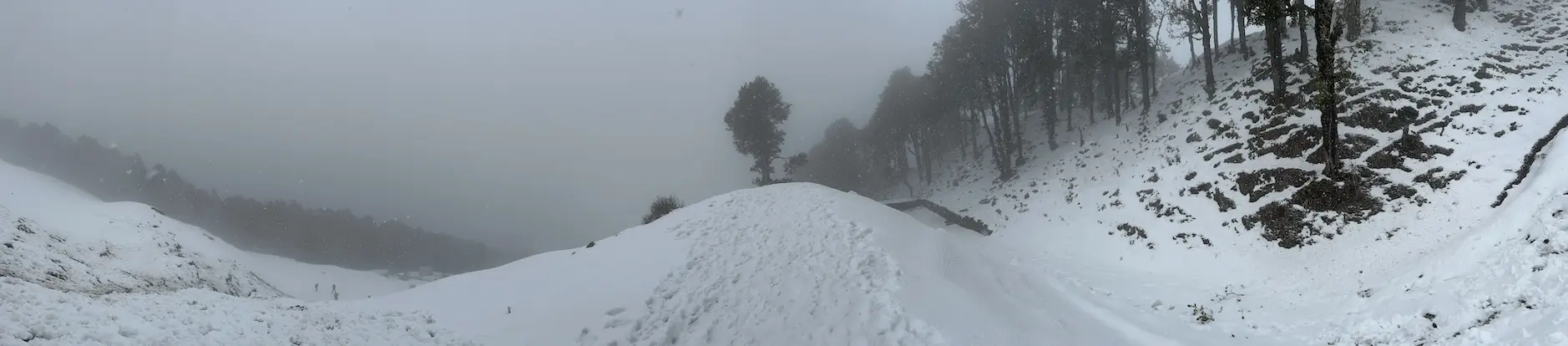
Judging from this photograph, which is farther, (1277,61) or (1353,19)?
(1277,61)

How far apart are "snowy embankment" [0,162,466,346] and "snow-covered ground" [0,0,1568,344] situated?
68mm

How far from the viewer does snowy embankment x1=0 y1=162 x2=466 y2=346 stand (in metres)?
7.06

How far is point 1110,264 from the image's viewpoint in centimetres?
1755

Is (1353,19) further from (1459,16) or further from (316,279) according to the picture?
(316,279)

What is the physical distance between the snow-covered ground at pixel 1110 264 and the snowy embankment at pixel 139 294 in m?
0.07

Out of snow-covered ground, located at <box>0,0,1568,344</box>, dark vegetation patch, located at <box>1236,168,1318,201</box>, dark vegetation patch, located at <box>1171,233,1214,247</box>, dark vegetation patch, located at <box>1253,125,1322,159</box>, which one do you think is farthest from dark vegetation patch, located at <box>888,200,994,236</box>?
dark vegetation patch, located at <box>1253,125,1322,159</box>

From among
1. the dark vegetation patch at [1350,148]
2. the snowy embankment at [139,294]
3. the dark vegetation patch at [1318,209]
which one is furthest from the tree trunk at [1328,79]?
the snowy embankment at [139,294]

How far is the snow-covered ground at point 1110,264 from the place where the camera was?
27.9 ft

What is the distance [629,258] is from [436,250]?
81.8m

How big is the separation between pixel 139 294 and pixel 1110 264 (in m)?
22.6

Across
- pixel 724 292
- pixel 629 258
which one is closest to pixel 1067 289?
pixel 724 292

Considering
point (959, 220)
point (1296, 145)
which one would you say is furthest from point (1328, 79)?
point (959, 220)

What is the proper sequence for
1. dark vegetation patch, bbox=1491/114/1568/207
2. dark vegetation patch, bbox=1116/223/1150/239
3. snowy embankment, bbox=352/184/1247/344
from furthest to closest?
dark vegetation patch, bbox=1116/223/1150/239 → dark vegetation patch, bbox=1491/114/1568/207 → snowy embankment, bbox=352/184/1247/344

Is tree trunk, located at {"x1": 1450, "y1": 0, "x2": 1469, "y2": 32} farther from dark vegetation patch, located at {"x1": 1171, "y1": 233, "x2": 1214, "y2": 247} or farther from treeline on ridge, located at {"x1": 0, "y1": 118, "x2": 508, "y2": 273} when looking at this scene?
treeline on ridge, located at {"x1": 0, "y1": 118, "x2": 508, "y2": 273}
